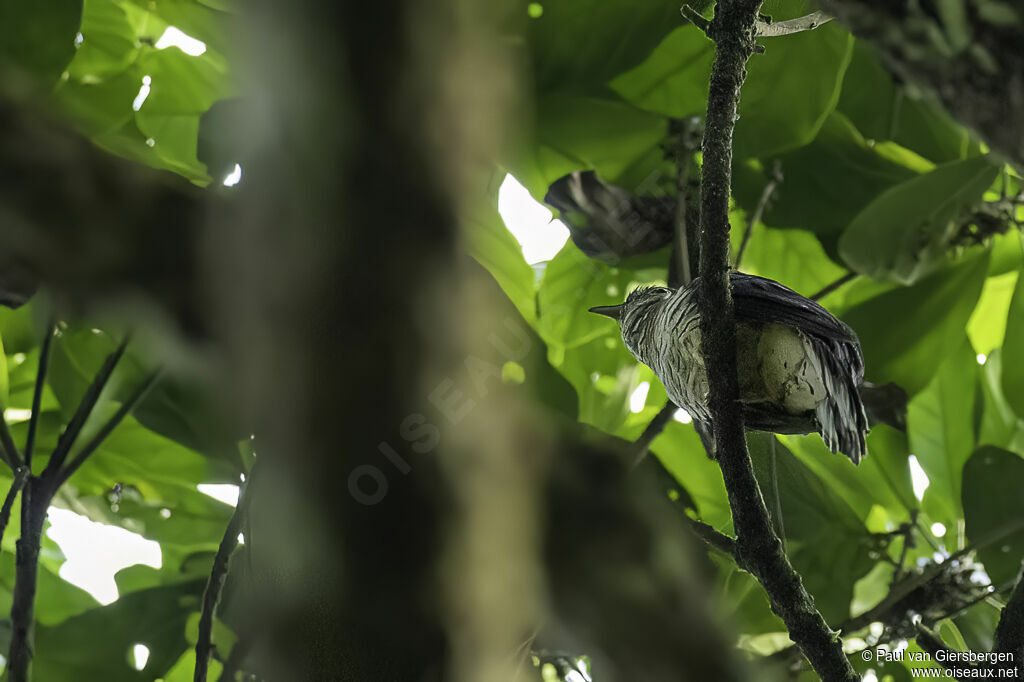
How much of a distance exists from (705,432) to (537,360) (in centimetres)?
13

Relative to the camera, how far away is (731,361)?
461 millimetres

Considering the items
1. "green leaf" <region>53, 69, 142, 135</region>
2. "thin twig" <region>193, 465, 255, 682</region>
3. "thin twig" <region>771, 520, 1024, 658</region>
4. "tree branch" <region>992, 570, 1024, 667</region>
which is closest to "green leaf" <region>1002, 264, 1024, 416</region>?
"thin twig" <region>771, 520, 1024, 658</region>

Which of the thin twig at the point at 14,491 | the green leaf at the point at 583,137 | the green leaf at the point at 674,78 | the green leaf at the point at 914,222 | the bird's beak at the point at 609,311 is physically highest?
the green leaf at the point at 674,78

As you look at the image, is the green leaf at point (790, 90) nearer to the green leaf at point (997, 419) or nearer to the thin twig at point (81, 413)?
the green leaf at point (997, 419)

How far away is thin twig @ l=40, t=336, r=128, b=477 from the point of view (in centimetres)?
55

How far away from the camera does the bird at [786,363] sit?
18.8 inches

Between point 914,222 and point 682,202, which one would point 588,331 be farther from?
point 914,222

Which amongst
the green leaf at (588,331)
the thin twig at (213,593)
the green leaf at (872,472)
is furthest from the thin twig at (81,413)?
the green leaf at (872,472)

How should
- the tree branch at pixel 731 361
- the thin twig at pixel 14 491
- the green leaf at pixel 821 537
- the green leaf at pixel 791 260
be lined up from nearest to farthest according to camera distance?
the tree branch at pixel 731 361 < the thin twig at pixel 14 491 < the green leaf at pixel 821 537 < the green leaf at pixel 791 260

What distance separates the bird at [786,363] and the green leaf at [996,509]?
286mm

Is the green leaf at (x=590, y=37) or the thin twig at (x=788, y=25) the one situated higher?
the green leaf at (x=590, y=37)

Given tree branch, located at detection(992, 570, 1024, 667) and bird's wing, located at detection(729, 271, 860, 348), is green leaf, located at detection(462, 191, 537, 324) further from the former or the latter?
tree branch, located at detection(992, 570, 1024, 667)

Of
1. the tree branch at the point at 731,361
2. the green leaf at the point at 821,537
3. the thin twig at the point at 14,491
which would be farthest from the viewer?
the green leaf at the point at 821,537

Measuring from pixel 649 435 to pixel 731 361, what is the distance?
17cm
